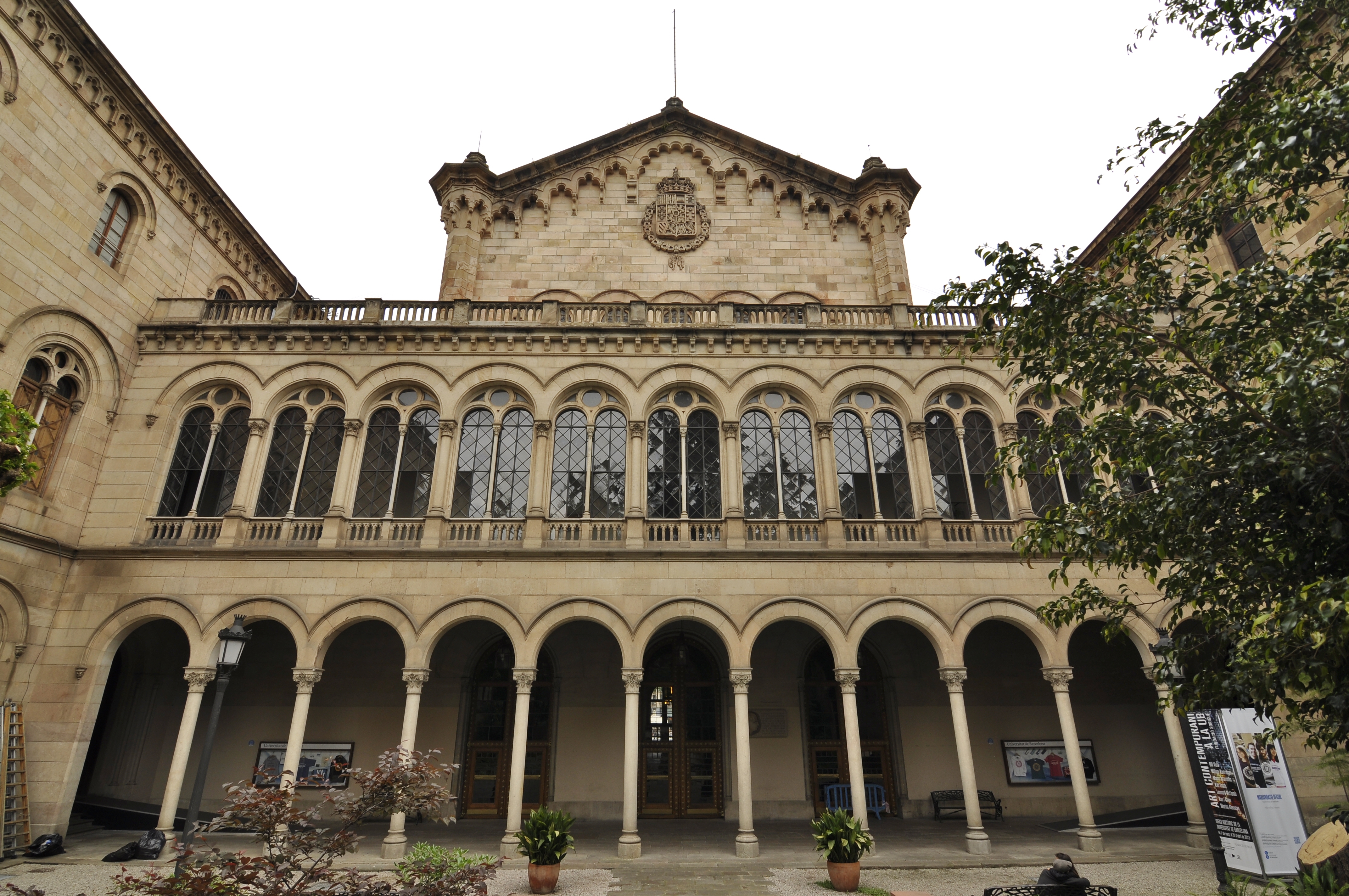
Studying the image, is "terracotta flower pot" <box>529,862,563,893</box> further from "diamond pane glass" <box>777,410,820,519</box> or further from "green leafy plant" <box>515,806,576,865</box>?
"diamond pane glass" <box>777,410,820,519</box>

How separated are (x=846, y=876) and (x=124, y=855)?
1225 centimetres

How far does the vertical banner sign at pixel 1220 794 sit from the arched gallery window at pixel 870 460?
6419 mm

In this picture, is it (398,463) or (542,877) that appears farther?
(398,463)

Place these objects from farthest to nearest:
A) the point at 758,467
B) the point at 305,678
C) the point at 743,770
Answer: the point at 758,467, the point at 305,678, the point at 743,770

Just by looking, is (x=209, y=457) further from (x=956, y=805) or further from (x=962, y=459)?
(x=956, y=805)

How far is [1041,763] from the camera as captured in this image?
17172 millimetres

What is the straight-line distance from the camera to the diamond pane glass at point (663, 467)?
52.2 feet

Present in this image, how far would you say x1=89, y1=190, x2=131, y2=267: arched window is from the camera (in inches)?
631

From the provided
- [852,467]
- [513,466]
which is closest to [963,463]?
[852,467]

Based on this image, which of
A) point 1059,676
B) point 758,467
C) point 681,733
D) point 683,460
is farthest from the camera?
point 681,733

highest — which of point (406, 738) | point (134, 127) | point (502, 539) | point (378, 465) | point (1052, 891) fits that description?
point (134, 127)

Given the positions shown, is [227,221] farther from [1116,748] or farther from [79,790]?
[1116,748]

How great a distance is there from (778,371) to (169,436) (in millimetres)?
14433

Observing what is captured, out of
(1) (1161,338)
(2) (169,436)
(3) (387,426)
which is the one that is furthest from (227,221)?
(1) (1161,338)
